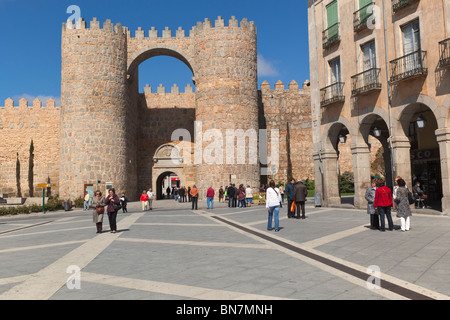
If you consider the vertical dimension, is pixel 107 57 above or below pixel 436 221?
above

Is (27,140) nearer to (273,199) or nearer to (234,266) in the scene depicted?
(273,199)

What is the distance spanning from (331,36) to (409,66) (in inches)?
204

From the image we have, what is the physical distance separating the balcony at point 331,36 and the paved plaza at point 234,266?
35.9ft

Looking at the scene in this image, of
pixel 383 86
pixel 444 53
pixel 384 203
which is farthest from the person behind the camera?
pixel 383 86

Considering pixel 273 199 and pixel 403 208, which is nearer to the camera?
pixel 403 208

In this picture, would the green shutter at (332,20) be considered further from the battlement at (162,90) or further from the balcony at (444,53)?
the battlement at (162,90)

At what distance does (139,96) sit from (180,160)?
7.63 metres

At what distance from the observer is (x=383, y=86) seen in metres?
15.5

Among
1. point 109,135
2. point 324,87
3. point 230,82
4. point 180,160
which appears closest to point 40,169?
point 109,135

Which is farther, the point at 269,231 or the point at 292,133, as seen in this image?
the point at 292,133

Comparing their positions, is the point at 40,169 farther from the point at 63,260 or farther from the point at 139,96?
the point at 63,260

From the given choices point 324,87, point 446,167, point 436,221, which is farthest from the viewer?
point 324,87

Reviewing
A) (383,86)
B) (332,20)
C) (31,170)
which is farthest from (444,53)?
(31,170)

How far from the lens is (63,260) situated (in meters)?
6.84
